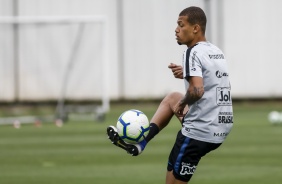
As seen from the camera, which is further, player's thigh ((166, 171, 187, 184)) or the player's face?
player's thigh ((166, 171, 187, 184))

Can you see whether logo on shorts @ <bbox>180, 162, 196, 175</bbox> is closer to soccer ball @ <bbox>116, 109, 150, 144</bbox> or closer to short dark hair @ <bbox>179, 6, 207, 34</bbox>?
soccer ball @ <bbox>116, 109, 150, 144</bbox>

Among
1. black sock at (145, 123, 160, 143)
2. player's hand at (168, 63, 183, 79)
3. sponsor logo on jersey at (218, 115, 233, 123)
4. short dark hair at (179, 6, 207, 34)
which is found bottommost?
black sock at (145, 123, 160, 143)

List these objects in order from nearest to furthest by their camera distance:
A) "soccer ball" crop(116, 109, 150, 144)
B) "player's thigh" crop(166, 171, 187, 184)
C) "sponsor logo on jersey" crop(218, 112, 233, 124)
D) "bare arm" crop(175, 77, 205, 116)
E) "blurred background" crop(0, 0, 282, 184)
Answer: "bare arm" crop(175, 77, 205, 116) < "sponsor logo on jersey" crop(218, 112, 233, 124) < "player's thigh" crop(166, 171, 187, 184) < "soccer ball" crop(116, 109, 150, 144) < "blurred background" crop(0, 0, 282, 184)

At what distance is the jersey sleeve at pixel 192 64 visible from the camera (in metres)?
9.32

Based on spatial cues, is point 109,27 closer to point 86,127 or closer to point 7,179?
point 86,127

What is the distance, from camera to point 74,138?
20844 millimetres

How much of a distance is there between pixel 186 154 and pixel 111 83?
2550cm

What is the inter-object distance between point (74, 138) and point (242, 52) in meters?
15.2

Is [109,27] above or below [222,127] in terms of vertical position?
below

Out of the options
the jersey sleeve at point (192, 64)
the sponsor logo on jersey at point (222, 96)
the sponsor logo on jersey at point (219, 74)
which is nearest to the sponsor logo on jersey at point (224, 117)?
the sponsor logo on jersey at point (222, 96)

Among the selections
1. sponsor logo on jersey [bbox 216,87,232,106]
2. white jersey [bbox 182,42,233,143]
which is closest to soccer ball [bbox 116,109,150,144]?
white jersey [bbox 182,42,233,143]

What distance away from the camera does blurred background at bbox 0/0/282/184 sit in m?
15.4

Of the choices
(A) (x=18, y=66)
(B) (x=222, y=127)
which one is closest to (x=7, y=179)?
(B) (x=222, y=127)

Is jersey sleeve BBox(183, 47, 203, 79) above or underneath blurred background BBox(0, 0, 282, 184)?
above
